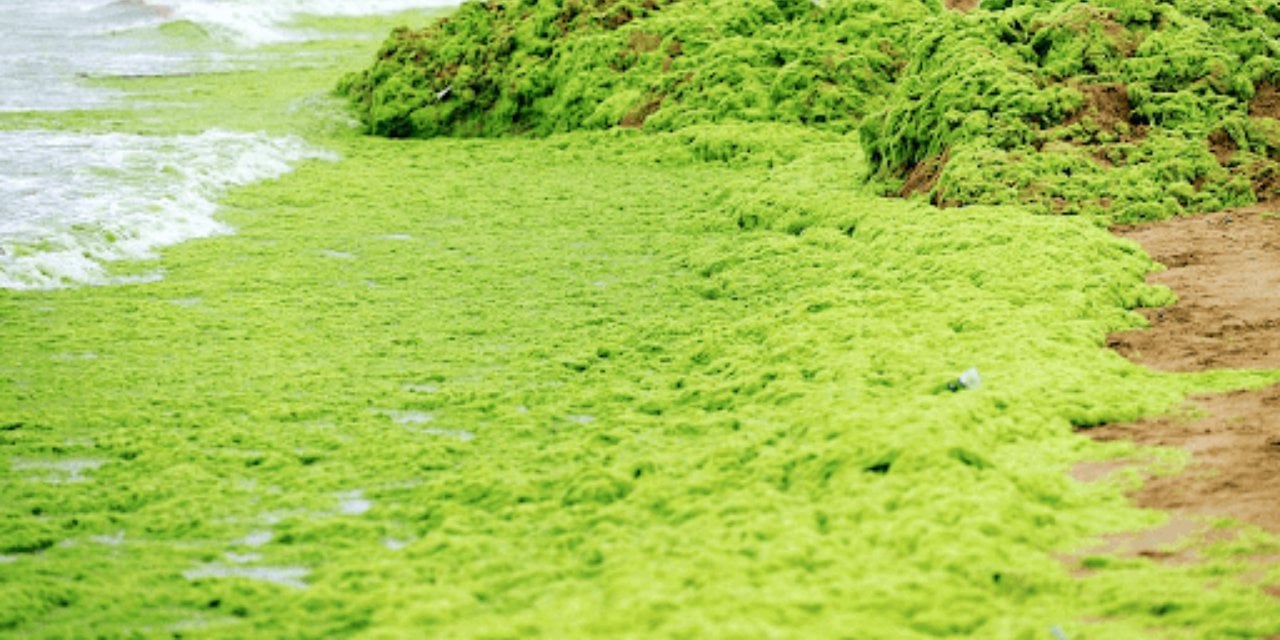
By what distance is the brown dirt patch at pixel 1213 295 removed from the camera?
243 inches

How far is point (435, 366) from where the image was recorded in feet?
22.2

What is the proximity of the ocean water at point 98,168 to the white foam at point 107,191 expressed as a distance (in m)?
0.01

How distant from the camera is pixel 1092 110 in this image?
389 inches

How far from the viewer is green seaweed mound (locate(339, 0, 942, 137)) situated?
13.2 meters

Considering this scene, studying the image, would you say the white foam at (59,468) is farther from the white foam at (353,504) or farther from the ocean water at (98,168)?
the ocean water at (98,168)

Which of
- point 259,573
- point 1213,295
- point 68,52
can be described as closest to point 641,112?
point 1213,295

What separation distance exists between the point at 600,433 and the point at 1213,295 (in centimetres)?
387

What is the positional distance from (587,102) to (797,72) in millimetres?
2387

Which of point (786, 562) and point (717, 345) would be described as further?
point (717, 345)

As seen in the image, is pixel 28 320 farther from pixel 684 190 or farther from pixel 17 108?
pixel 17 108

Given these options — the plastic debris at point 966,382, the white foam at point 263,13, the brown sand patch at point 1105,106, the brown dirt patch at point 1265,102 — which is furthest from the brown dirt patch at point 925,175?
the white foam at point 263,13

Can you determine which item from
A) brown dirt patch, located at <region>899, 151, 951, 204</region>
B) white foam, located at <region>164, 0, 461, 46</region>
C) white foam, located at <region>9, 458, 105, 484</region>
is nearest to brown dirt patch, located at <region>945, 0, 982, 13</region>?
brown dirt patch, located at <region>899, 151, 951, 204</region>

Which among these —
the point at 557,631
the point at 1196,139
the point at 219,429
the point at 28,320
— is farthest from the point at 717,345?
the point at 1196,139

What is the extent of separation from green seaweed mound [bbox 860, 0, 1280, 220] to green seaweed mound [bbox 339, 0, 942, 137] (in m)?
2.24
